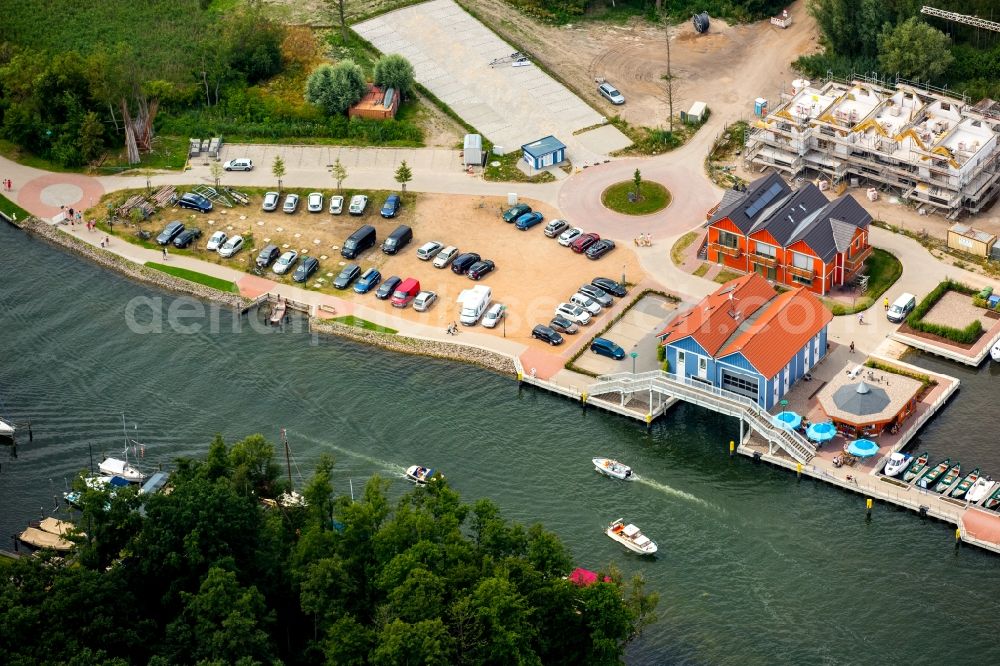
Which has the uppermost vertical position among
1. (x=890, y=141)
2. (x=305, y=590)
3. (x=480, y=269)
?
(x=890, y=141)

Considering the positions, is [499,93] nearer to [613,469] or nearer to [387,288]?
[387,288]

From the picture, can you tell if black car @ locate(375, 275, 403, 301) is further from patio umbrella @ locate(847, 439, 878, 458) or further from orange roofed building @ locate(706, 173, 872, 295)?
patio umbrella @ locate(847, 439, 878, 458)

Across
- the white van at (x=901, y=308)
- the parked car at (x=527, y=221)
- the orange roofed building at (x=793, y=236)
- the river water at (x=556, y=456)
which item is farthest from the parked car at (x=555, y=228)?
the white van at (x=901, y=308)

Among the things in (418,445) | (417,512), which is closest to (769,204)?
(418,445)

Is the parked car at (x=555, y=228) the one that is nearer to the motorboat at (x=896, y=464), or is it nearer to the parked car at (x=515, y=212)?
the parked car at (x=515, y=212)

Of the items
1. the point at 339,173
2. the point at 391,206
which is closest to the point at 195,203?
the point at 339,173

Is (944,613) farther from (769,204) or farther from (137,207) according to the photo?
(137,207)

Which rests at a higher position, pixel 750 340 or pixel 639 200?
pixel 750 340
